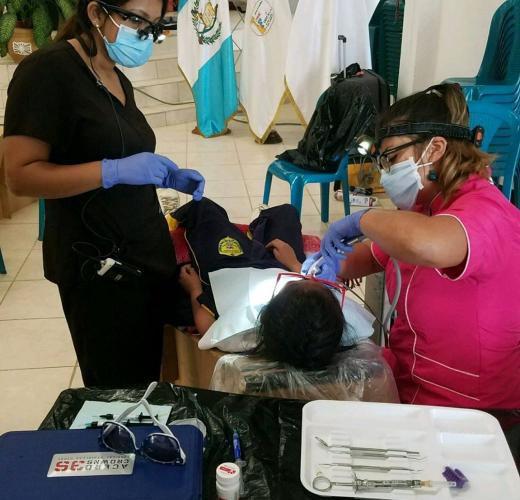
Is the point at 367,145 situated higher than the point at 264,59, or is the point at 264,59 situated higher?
the point at 367,145

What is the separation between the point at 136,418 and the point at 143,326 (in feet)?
1.92

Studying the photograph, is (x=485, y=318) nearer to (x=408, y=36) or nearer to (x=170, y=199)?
(x=170, y=199)

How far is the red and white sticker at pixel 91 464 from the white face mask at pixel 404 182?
0.81m

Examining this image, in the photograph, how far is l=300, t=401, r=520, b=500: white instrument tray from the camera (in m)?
0.80

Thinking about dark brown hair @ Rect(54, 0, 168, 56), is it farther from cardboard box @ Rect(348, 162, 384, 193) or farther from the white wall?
cardboard box @ Rect(348, 162, 384, 193)

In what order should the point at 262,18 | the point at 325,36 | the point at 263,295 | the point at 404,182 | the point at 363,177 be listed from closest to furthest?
the point at 404,182 → the point at 263,295 → the point at 363,177 → the point at 325,36 → the point at 262,18

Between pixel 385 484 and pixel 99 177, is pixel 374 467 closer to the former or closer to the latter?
pixel 385 484

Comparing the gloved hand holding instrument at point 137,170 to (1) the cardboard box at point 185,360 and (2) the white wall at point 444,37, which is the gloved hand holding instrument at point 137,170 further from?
(2) the white wall at point 444,37

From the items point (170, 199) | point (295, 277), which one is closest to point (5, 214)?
point (170, 199)

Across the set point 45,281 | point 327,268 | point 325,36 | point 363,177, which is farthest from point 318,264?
point 325,36

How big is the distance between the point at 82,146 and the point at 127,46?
27 centimetres

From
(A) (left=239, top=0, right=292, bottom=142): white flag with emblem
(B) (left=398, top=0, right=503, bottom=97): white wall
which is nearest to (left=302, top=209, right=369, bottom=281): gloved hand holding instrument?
(B) (left=398, top=0, right=503, bottom=97): white wall

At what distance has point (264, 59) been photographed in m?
4.72

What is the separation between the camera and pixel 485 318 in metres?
1.16
